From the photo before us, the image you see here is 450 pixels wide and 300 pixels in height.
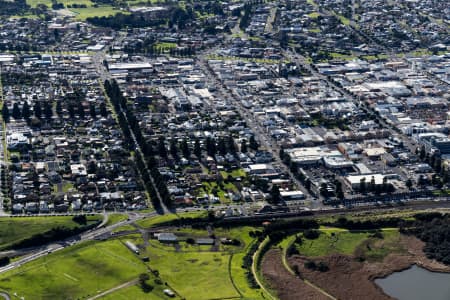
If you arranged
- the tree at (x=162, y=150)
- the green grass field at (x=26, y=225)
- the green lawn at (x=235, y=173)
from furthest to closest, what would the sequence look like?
the tree at (x=162, y=150) → the green lawn at (x=235, y=173) → the green grass field at (x=26, y=225)

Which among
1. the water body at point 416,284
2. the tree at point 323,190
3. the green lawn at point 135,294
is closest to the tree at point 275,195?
the tree at point 323,190

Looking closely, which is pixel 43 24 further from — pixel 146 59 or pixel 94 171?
pixel 94 171

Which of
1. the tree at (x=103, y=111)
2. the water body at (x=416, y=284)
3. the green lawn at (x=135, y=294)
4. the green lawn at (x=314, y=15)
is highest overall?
the tree at (x=103, y=111)

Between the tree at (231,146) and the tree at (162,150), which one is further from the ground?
the tree at (162,150)

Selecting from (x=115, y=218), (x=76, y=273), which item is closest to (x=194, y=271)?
(x=76, y=273)

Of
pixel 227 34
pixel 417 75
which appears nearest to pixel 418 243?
pixel 417 75

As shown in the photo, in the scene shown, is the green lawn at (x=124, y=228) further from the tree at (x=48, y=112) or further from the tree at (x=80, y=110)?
the tree at (x=48, y=112)

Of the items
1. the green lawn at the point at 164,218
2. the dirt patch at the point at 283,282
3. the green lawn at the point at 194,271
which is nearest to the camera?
the green lawn at the point at 194,271
